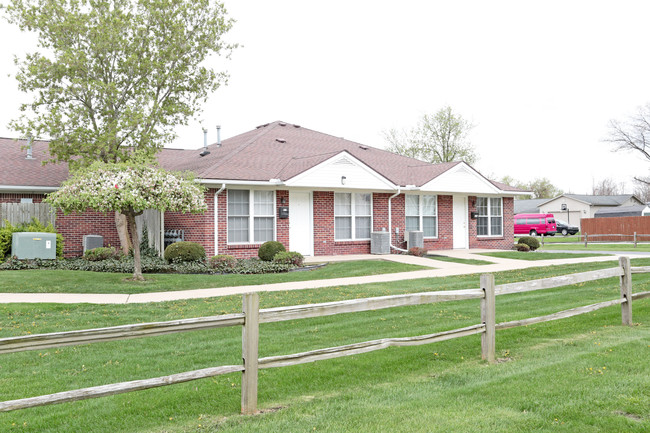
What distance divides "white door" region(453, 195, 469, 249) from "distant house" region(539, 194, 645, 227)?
39.5 m

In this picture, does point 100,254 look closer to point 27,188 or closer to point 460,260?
point 27,188

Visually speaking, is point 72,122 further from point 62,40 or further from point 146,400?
point 146,400

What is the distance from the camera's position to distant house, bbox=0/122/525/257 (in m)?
17.9

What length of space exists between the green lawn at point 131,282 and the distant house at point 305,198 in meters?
3.66

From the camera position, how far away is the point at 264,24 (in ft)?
51.3

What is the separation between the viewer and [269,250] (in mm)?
16797

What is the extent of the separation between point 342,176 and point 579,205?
155 feet

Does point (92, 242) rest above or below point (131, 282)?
above

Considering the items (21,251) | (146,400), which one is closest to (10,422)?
(146,400)

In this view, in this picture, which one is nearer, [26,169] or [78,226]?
[78,226]

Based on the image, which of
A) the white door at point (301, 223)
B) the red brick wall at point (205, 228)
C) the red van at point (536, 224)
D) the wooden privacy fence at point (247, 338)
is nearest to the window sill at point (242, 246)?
the red brick wall at point (205, 228)

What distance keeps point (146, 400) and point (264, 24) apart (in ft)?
42.7

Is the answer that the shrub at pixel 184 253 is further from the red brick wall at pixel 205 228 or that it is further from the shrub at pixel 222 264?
the red brick wall at pixel 205 228

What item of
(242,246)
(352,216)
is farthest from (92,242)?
(352,216)
